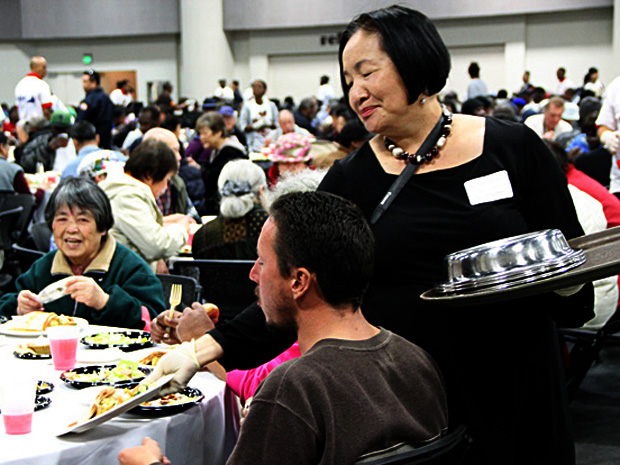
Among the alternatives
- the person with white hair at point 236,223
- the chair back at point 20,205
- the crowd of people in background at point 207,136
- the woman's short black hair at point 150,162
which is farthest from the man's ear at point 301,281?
the chair back at point 20,205

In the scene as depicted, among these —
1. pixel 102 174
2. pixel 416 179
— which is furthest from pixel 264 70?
pixel 416 179

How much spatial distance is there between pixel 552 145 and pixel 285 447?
10.2 ft

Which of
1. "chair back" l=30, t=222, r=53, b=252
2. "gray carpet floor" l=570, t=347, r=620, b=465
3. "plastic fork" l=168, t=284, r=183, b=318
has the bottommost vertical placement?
"gray carpet floor" l=570, t=347, r=620, b=465

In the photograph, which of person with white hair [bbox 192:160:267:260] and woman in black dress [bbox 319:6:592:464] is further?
person with white hair [bbox 192:160:267:260]

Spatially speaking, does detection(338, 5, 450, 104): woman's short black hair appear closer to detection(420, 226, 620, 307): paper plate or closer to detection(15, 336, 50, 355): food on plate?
detection(420, 226, 620, 307): paper plate

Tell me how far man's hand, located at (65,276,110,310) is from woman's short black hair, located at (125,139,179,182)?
5.89 ft

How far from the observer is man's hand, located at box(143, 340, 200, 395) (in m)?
1.85

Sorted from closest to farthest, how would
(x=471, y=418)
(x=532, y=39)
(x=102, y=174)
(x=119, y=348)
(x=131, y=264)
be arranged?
(x=471, y=418) → (x=119, y=348) → (x=131, y=264) → (x=102, y=174) → (x=532, y=39)

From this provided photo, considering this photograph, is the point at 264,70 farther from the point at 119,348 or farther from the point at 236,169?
the point at 119,348

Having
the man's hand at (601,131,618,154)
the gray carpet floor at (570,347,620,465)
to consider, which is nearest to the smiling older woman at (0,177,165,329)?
the gray carpet floor at (570,347,620,465)

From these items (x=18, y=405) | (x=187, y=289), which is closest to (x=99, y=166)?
(x=187, y=289)

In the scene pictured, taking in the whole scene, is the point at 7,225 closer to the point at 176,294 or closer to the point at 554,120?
the point at 176,294

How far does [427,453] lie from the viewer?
1.43 meters

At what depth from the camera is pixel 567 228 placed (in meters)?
1.77
